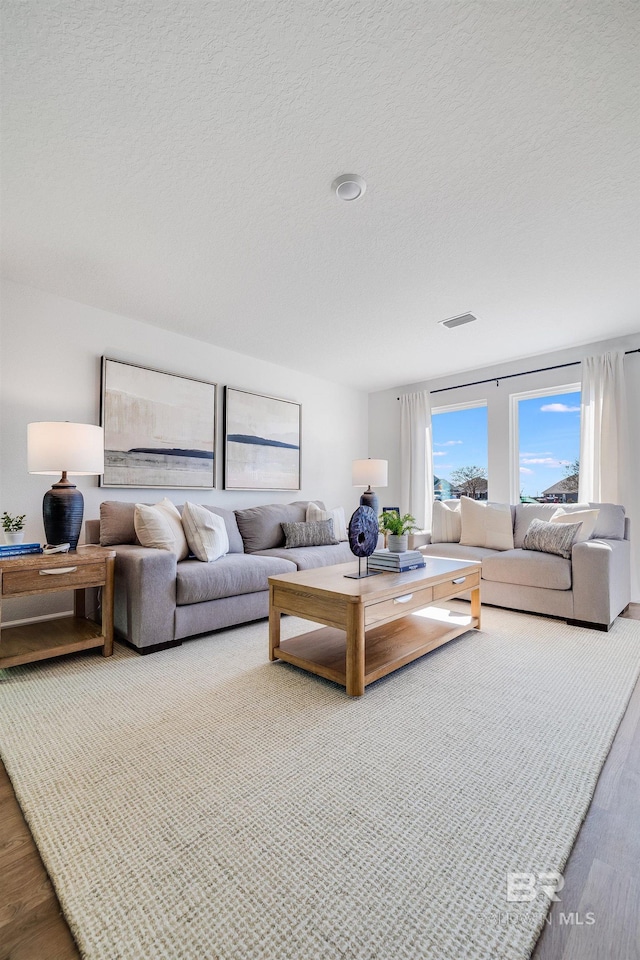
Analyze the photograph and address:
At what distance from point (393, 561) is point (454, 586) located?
43 cm

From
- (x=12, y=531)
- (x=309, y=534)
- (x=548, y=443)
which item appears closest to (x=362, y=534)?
(x=309, y=534)

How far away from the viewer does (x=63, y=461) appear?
2.50m

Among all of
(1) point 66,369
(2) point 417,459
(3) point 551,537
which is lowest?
(3) point 551,537

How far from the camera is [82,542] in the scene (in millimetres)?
3215

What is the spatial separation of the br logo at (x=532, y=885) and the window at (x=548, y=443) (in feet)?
12.9

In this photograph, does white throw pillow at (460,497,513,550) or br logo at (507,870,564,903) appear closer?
br logo at (507,870,564,903)

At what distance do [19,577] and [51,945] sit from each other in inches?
68.6

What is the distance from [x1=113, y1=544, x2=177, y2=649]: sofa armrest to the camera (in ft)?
8.17

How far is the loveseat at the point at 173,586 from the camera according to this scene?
2512 mm

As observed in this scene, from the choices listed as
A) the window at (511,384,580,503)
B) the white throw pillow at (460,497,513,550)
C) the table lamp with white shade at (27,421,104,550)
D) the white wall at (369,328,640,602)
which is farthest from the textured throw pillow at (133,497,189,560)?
the window at (511,384,580,503)

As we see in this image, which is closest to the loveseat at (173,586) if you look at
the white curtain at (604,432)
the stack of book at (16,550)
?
the stack of book at (16,550)

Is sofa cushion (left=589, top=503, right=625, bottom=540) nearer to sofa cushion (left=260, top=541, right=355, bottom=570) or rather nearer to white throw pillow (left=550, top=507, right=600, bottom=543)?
white throw pillow (left=550, top=507, right=600, bottom=543)

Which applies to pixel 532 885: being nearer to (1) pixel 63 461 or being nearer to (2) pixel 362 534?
(2) pixel 362 534

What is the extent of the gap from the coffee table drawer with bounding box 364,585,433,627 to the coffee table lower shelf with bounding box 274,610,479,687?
0.21 m
